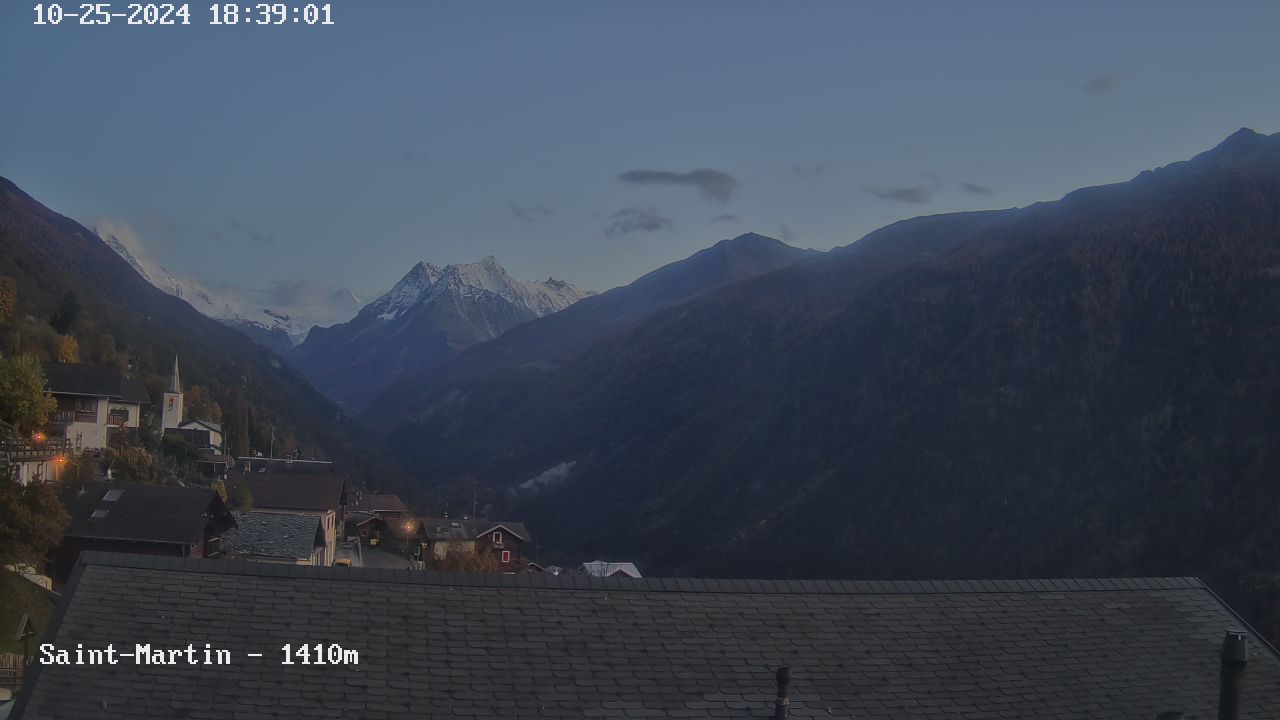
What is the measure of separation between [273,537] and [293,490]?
17337 millimetres

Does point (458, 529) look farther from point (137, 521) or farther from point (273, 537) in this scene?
point (137, 521)

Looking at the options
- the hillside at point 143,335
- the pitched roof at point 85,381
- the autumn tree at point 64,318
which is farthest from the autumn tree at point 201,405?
the pitched roof at point 85,381

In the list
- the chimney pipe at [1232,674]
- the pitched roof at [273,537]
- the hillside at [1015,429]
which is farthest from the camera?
the hillside at [1015,429]

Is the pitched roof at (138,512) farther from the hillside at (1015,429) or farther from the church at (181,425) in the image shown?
the hillside at (1015,429)

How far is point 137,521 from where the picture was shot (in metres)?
42.7

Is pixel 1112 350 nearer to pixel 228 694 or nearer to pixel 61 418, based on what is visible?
pixel 61 418

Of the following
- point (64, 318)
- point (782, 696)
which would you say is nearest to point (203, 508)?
point (782, 696)

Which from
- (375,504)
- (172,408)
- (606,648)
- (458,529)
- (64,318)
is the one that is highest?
(64,318)

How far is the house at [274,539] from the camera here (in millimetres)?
46281

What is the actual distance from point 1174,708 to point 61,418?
61579 millimetres

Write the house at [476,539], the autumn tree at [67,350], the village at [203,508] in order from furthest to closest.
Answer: the autumn tree at [67,350] → the house at [476,539] → the village at [203,508]

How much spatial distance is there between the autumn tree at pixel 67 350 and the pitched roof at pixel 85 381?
15610mm

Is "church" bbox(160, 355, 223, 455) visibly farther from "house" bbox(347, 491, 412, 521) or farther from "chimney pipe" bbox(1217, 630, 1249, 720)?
"chimney pipe" bbox(1217, 630, 1249, 720)

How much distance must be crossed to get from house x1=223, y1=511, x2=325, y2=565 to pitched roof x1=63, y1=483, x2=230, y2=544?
2.47 metres
